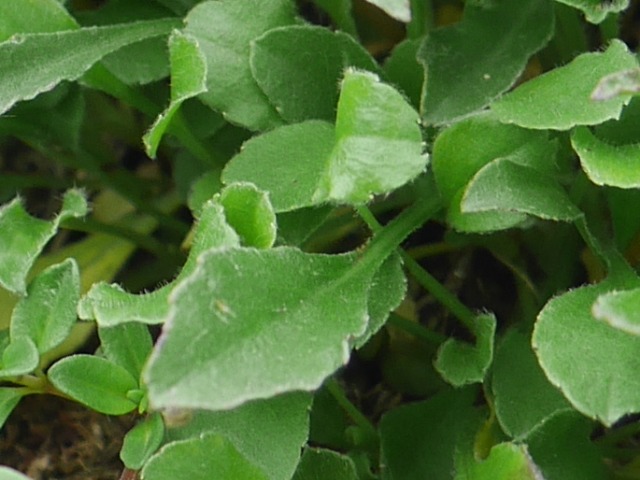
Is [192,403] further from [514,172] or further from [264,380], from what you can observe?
[514,172]

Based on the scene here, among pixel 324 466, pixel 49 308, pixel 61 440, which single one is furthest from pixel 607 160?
pixel 61 440

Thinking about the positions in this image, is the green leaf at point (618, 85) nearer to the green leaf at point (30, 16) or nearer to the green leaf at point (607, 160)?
the green leaf at point (607, 160)

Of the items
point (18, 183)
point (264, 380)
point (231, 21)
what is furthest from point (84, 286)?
point (264, 380)

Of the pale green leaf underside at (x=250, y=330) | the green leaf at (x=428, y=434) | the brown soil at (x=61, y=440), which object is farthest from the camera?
the brown soil at (x=61, y=440)

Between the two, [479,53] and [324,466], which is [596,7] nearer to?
[479,53]

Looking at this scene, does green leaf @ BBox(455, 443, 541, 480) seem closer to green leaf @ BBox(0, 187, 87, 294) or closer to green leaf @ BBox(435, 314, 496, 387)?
green leaf @ BBox(435, 314, 496, 387)

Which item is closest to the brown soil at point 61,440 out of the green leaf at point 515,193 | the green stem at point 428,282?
the green stem at point 428,282

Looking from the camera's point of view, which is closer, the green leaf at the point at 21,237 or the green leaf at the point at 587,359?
the green leaf at the point at 587,359
